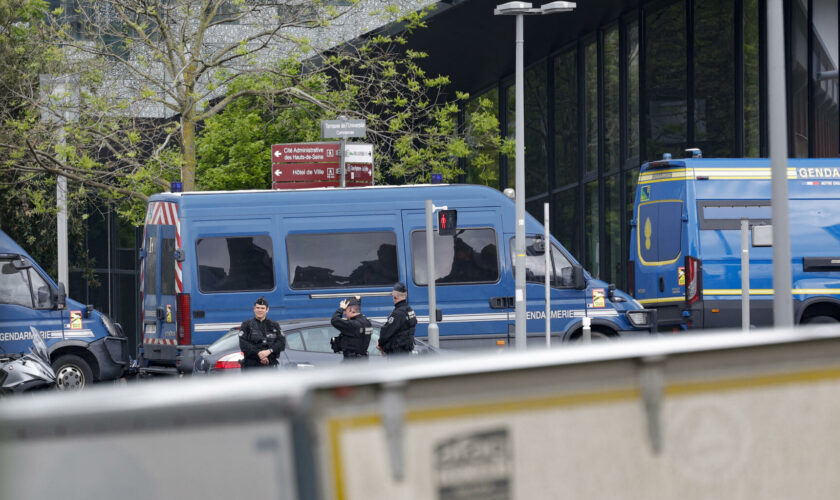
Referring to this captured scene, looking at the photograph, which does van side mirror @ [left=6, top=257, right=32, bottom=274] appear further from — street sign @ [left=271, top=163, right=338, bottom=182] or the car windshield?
the car windshield

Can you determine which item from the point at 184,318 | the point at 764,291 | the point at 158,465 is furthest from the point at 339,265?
the point at 158,465

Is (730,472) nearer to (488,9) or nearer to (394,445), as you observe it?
(394,445)

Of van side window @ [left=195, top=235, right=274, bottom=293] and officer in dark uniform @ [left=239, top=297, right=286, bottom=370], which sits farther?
van side window @ [left=195, top=235, right=274, bottom=293]

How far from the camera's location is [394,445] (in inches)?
120

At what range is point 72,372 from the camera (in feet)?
59.8

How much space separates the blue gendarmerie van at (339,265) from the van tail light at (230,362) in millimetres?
3817

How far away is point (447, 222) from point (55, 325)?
6.23 metres

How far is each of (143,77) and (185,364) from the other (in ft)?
27.4

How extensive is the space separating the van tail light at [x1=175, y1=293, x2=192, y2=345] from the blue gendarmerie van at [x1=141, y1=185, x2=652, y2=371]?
0.04ft

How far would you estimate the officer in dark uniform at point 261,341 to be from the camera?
11703mm

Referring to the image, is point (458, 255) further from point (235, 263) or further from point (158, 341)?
point (158, 341)

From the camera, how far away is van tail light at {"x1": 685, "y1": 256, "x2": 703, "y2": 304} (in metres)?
17.6

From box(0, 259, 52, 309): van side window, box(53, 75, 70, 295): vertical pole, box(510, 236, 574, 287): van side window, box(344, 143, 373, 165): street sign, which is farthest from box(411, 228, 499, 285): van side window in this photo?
box(53, 75, 70, 295): vertical pole

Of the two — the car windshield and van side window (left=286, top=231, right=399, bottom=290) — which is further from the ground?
van side window (left=286, top=231, right=399, bottom=290)
